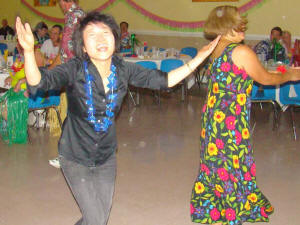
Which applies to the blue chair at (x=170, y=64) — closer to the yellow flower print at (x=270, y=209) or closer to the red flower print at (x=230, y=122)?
the yellow flower print at (x=270, y=209)

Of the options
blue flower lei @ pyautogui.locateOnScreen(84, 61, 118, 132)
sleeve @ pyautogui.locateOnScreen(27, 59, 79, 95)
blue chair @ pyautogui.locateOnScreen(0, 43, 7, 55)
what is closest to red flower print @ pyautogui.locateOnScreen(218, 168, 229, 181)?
blue flower lei @ pyautogui.locateOnScreen(84, 61, 118, 132)

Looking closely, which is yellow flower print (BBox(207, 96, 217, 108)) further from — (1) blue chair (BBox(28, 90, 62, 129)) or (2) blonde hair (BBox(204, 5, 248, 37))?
(1) blue chair (BBox(28, 90, 62, 129))

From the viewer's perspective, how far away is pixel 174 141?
5.01m

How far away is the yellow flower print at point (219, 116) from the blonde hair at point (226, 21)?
509 mm

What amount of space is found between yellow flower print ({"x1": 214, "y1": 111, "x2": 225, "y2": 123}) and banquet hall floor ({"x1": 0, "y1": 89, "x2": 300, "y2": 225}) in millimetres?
873

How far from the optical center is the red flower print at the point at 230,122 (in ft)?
8.76

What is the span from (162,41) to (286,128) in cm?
485

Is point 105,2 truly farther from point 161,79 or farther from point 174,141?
point 161,79

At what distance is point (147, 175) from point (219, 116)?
1475 millimetres

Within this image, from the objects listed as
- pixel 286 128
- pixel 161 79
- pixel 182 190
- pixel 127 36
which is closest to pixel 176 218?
pixel 182 190

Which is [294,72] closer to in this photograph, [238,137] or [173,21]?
[238,137]

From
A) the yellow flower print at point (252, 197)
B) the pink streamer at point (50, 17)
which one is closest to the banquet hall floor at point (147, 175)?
the yellow flower print at point (252, 197)

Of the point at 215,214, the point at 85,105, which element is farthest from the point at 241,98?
the point at 85,105

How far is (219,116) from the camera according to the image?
2697 mm
